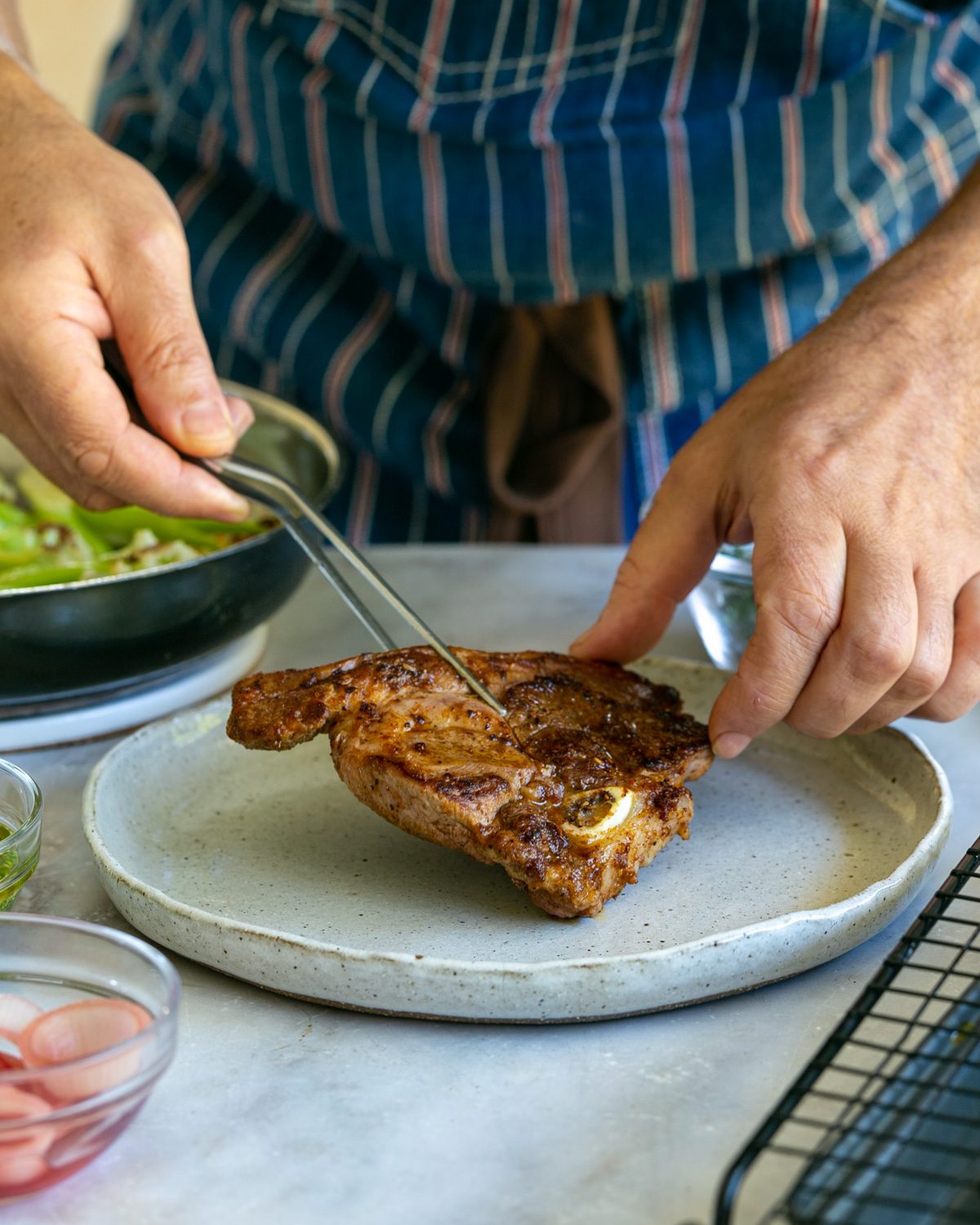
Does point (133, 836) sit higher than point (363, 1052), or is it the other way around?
point (363, 1052)

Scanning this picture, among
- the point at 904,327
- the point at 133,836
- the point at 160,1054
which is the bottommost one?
the point at 133,836

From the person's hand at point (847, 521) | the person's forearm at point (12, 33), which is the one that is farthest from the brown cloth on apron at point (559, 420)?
the person's forearm at point (12, 33)

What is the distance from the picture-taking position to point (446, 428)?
2.58 metres

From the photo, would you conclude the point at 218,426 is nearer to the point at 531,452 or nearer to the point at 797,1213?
the point at 531,452

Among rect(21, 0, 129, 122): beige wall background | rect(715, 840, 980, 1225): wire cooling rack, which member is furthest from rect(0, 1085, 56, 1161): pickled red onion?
rect(21, 0, 129, 122): beige wall background

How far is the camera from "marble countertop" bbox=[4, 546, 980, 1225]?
0.98 m

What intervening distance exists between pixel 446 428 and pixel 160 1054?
1733 mm

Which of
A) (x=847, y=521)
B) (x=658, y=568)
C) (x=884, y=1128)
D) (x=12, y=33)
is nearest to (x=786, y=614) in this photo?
(x=847, y=521)

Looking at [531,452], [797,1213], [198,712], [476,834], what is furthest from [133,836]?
[531,452]

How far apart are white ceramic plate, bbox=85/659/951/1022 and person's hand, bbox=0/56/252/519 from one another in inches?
12.1

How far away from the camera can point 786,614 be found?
4.60 feet

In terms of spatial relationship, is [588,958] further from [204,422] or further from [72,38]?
[72,38]

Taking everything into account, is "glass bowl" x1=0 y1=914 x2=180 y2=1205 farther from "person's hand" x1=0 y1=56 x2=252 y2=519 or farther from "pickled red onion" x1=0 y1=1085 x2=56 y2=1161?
"person's hand" x1=0 y1=56 x2=252 y2=519

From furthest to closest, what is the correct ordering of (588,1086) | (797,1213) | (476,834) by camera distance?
(476,834), (588,1086), (797,1213)
